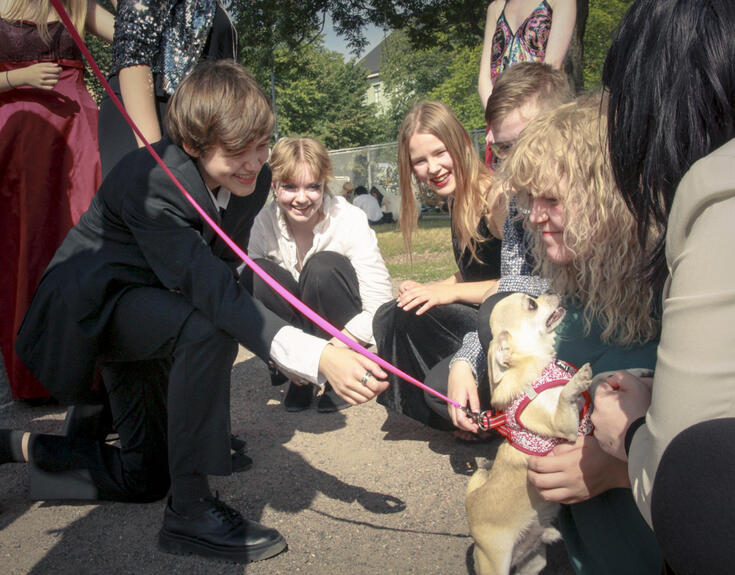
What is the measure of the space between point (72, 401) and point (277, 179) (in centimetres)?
161

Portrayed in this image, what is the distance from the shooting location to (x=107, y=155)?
315 centimetres

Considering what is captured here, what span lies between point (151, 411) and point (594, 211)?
188 centimetres

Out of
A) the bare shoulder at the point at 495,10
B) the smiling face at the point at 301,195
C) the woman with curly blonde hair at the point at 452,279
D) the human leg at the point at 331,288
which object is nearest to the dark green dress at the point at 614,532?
the woman with curly blonde hair at the point at 452,279

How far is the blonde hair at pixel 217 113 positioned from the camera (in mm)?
2219

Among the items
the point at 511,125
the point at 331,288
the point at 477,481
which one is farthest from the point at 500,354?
the point at 331,288

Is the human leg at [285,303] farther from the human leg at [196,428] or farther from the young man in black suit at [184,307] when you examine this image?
the human leg at [196,428]

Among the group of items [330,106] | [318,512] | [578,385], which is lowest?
[318,512]

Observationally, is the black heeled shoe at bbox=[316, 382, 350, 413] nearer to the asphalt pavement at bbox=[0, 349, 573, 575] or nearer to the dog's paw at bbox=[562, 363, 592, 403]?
the asphalt pavement at bbox=[0, 349, 573, 575]

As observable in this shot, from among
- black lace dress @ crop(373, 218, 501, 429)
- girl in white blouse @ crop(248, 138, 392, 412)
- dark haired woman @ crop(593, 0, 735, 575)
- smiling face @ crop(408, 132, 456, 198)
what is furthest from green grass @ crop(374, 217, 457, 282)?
dark haired woman @ crop(593, 0, 735, 575)

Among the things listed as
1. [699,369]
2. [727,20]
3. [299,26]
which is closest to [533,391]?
[699,369]

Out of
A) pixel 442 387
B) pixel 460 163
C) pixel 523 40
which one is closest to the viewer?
pixel 442 387

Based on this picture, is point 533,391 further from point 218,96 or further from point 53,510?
point 53,510

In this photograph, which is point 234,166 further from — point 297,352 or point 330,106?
point 330,106

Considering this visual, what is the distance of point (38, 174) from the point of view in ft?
11.5
